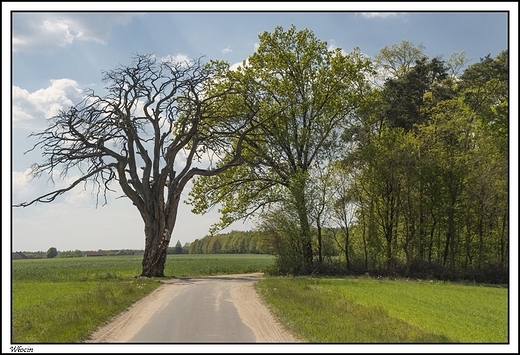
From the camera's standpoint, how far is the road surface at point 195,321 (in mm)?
12664

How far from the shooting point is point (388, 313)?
60.1ft

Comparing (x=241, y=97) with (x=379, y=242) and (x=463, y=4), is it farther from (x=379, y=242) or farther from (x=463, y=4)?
(x=463, y=4)

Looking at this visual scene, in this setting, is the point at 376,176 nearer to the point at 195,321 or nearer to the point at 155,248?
the point at 155,248

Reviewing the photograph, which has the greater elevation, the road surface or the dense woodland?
the dense woodland

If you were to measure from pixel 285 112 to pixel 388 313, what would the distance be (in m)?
24.3

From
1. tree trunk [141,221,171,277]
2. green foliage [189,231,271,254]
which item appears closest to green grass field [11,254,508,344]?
tree trunk [141,221,171,277]

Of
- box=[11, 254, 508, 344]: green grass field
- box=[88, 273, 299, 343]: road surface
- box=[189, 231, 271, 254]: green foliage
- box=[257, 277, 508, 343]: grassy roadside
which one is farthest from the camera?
box=[189, 231, 271, 254]: green foliage

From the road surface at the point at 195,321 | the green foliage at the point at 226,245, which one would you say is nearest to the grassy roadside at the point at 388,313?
the road surface at the point at 195,321

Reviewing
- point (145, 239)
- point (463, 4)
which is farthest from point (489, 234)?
point (463, 4)

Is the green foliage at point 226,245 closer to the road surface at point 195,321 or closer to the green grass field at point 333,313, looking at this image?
the green grass field at point 333,313

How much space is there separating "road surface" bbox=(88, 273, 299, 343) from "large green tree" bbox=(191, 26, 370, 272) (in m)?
18.8

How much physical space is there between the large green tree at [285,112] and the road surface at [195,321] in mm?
18756

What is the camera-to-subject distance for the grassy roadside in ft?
44.2

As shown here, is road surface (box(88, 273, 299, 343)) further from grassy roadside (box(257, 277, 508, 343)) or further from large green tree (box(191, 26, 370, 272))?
large green tree (box(191, 26, 370, 272))
